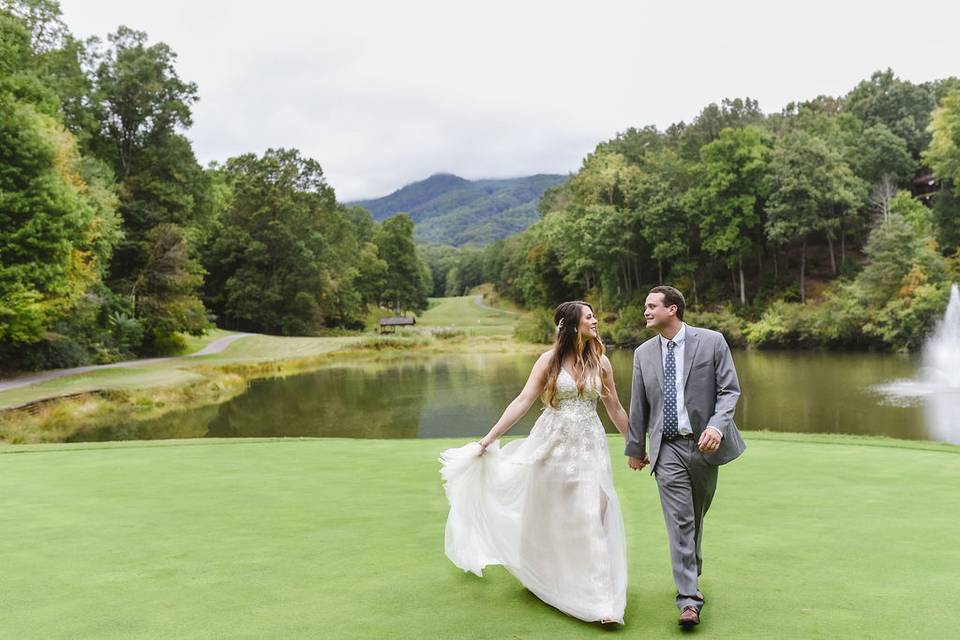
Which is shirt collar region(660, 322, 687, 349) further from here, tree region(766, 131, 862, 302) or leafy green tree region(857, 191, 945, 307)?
tree region(766, 131, 862, 302)

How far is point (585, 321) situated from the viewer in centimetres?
479

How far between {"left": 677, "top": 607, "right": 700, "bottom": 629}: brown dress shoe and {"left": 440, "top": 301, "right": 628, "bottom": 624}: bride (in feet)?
1.28

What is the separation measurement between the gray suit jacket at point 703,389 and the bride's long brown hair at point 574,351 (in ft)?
1.20

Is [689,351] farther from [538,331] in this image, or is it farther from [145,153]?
[538,331]

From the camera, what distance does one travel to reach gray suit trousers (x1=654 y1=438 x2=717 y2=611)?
432 centimetres

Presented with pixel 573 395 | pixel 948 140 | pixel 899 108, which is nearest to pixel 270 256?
pixel 948 140

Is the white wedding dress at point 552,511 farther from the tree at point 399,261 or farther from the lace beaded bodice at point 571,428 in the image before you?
the tree at point 399,261

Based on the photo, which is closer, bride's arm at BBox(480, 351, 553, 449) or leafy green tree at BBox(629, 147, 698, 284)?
bride's arm at BBox(480, 351, 553, 449)

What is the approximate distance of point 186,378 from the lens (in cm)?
3189

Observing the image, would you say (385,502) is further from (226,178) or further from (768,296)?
(226,178)

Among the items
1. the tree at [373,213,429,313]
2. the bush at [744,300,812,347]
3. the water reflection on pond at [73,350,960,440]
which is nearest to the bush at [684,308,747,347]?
the bush at [744,300,812,347]

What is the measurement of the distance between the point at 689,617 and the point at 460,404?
24.6m

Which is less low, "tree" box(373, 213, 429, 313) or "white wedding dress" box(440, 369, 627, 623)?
"tree" box(373, 213, 429, 313)

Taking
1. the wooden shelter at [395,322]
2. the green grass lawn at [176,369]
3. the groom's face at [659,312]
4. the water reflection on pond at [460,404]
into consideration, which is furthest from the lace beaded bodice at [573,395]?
the wooden shelter at [395,322]
